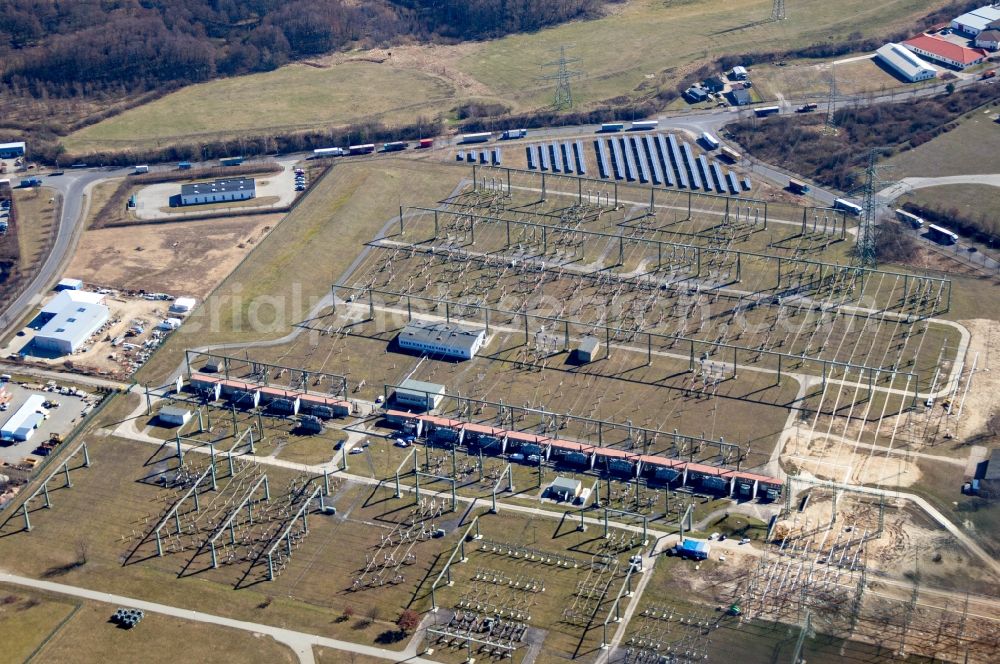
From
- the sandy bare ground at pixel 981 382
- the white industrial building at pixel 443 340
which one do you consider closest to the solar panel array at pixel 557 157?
the white industrial building at pixel 443 340

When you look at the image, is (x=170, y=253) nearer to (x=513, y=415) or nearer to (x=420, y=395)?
(x=420, y=395)

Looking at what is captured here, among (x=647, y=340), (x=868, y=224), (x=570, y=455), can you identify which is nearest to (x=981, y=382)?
(x=868, y=224)

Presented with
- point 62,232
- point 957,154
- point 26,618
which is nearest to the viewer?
point 26,618

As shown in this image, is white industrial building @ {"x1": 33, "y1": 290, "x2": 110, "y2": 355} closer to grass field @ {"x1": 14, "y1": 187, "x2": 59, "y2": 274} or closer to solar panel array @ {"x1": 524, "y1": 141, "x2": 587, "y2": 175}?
grass field @ {"x1": 14, "y1": 187, "x2": 59, "y2": 274}

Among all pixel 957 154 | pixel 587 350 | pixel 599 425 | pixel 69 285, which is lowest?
pixel 599 425

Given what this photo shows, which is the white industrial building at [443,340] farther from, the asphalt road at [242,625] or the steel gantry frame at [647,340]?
the asphalt road at [242,625]

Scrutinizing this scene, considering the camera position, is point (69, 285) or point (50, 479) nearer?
point (50, 479)

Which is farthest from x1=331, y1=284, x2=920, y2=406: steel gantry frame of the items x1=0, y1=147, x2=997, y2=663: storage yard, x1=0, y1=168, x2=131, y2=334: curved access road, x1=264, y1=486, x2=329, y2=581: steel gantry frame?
x1=0, y1=168, x2=131, y2=334: curved access road
